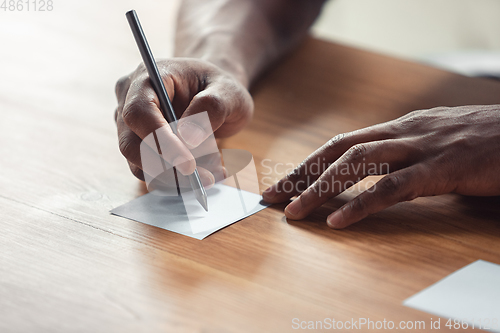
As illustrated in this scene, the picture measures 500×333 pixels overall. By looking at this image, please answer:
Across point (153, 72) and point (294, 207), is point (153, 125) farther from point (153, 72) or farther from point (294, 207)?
point (294, 207)

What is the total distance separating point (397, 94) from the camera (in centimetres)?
93

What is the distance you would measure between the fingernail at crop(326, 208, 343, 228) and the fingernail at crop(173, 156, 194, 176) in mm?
172

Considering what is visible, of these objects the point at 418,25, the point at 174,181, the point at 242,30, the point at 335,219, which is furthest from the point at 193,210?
the point at 418,25

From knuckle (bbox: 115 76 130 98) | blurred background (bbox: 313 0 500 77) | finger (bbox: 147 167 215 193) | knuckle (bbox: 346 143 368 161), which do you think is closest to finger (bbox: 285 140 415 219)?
knuckle (bbox: 346 143 368 161)

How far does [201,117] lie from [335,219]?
21cm

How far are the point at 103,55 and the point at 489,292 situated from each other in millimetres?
906

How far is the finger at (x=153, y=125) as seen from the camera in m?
0.58

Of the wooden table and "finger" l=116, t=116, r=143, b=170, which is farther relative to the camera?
"finger" l=116, t=116, r=143, b=170

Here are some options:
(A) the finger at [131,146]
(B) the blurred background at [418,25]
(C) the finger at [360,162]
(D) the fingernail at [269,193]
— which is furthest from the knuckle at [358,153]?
(B) the blurred background at [418,25]

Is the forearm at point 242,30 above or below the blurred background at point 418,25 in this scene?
above

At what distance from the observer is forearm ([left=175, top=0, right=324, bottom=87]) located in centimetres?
93

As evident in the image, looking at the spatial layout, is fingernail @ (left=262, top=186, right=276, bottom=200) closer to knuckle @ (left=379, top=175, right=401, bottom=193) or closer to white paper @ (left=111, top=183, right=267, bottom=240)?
white paper @ (left=111, top=183, right=267, bottom=240)

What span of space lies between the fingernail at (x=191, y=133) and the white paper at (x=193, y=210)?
0.23 feet

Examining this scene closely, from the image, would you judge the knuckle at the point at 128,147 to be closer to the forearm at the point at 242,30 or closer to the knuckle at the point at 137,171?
the knuckle at the point at 137,171
